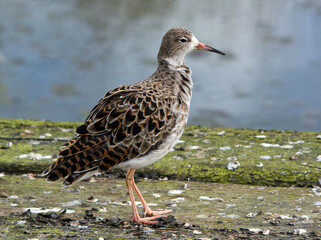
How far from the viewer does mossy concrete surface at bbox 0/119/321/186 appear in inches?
273

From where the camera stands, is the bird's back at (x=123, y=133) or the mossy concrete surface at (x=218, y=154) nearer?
the bird's back at (x=123, y=133)

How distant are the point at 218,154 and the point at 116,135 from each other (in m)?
2.58

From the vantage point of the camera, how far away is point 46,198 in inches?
243

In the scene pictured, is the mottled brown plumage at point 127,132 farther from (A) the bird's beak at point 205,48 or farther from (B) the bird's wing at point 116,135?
(A) the bird's beak at point 205,48

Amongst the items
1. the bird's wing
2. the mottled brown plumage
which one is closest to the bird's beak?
the mottled brown plumage

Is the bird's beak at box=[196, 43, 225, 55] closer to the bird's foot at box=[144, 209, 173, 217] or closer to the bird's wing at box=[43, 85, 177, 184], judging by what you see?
the bird's wing at box=[43, 85, 177, 184]

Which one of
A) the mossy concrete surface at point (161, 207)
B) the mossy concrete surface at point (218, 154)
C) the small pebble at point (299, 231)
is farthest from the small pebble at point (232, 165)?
the small pebble at point (299, 231)

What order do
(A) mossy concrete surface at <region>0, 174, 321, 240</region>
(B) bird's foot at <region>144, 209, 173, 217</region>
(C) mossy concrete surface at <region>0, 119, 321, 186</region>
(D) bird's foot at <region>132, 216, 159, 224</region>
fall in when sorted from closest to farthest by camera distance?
(A) mossy concrete surface at <region>0, 174, 321, 240</region>
(D) bird's foot at <region>132, 216, 159, 224</region>
(B) bird's foot at <region>144, 209, 173, 217</region>
(C) mossy concrete surface at <region>0, 119, 321, 186</region>

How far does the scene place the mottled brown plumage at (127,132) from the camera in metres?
5.32

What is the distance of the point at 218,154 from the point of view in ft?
25.0

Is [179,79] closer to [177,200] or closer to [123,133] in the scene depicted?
[123,133]

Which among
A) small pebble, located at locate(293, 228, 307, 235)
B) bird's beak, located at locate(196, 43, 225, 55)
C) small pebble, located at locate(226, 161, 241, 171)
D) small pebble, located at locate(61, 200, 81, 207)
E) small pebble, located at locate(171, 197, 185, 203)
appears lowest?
small pebble, located at locate(293, 228, 307, 235)

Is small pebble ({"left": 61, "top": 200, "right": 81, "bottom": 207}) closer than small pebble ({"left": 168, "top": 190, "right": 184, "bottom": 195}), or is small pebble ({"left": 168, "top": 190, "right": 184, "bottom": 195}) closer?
small pebble ({"left": 61, "top": 200, "right": 81, "bottom": 207})

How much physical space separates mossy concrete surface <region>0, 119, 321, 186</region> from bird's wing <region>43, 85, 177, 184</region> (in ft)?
5.44
